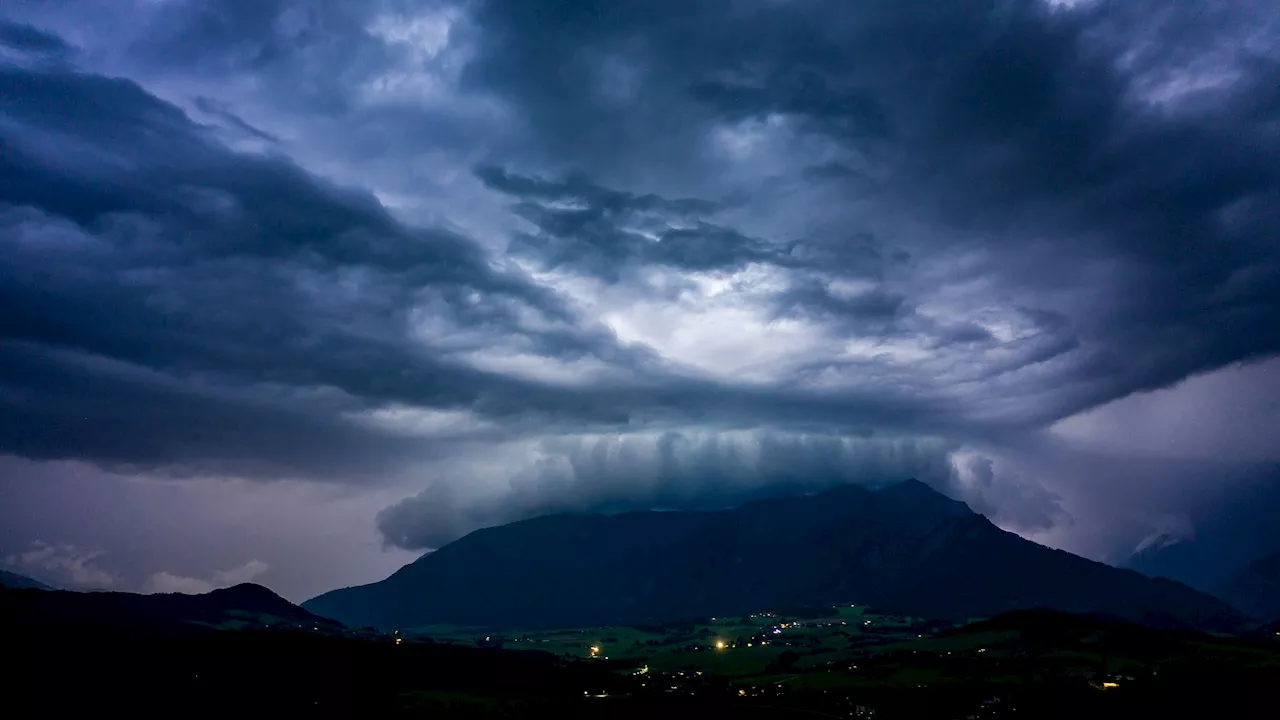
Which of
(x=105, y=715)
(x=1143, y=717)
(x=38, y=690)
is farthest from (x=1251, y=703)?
(x=38, y=690)

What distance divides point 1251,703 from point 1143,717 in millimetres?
28951

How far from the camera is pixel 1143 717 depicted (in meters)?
198

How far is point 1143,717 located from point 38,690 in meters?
282

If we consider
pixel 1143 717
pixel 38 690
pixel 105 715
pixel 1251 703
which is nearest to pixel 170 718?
pixel 105 715

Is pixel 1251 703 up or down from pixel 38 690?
down

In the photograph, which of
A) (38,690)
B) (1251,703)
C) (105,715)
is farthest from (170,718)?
(1251,703)

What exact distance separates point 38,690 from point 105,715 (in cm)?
2219

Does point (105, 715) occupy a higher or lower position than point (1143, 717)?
higher

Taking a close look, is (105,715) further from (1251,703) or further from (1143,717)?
(1251,703)

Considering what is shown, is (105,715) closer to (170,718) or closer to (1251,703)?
(170,718)

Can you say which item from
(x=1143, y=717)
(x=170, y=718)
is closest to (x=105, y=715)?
(x=170, y=718)

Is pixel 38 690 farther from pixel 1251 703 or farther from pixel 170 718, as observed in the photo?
pixel 1251 703

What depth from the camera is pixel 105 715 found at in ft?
623

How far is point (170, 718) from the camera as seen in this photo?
7726 inches
